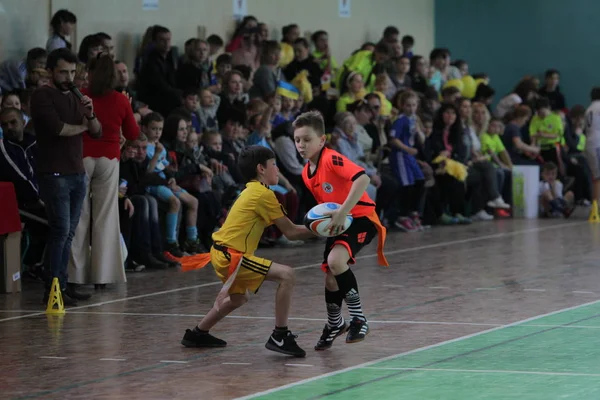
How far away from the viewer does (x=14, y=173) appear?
11336 millimetres

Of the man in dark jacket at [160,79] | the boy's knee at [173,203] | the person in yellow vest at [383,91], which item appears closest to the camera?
the boy's knee at [173,203]

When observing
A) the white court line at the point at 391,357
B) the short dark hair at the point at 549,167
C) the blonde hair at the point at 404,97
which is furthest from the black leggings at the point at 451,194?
the white court line at the point at 391,357

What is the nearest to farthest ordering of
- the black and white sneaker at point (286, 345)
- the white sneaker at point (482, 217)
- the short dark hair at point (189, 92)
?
1. the black and white sneaker at point (286, 345)
2. the short dark hair at point (189, 92)
3. the white sneaker at point (482, 217)

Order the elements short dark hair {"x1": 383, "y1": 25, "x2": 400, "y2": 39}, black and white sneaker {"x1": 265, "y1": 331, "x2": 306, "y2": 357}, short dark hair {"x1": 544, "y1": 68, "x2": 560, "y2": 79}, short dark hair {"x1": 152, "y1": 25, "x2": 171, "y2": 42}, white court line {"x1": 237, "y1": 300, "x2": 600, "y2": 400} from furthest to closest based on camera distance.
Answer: short dark hair {"x1": 544, "y1": 68, "x2": 560, "y2": 79} → short dark hair {"x1": 383, "y1": 25, "x2": 400, "y2": 39} → short dark hair {"x1": 152, "y1": 25, "x2": 171, "y2": 42} → black and white sneaker {"x1": 265, "y1": 331, "x2": 306, "y2": 357} → white court line {"x1": 237, "y1": 300, "x2": 600, "y2": 400}

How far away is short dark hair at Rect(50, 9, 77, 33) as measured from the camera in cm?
1443

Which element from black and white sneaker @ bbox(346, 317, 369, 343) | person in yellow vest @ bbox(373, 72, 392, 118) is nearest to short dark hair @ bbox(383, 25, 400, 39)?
person in yellow vest @ bbox(373, 72, 392, 118)

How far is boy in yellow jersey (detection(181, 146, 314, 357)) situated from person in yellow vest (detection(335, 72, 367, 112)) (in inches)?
385

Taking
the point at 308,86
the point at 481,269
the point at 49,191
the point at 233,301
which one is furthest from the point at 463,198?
the point at 233,301

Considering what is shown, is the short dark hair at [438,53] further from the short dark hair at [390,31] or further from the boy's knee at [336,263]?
the boy's knee at [336,263]

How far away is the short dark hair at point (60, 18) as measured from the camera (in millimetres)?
14430

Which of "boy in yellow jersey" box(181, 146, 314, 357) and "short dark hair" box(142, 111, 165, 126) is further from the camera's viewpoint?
"short dark hair" box(142, 111, 165, 126)

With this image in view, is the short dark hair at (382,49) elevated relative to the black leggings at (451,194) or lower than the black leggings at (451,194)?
elevated

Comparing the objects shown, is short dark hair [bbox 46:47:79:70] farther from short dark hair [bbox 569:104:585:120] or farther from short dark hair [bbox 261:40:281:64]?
short dark hair [bbox 569:104:585:120]

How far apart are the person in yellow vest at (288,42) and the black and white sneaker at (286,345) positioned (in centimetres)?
1091
